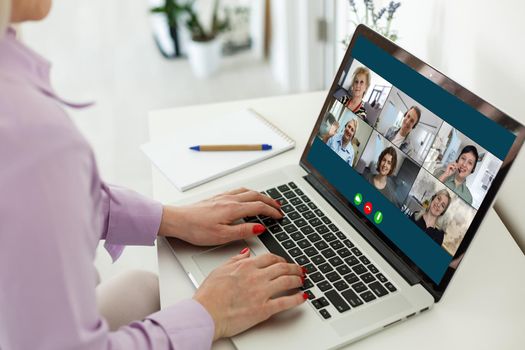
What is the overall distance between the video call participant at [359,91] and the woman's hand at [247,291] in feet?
0.97

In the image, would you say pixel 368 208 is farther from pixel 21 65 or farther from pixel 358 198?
pixel 21 65

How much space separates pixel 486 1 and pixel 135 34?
2555 mm

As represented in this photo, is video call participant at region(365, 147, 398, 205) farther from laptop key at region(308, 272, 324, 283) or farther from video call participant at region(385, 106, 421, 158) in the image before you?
laptop key at region(308, 272, 324, 283)

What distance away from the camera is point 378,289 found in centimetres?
90

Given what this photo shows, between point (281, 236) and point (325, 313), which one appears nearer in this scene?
point (325, 313)

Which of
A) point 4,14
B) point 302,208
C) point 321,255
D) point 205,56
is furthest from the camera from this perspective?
point 205,56

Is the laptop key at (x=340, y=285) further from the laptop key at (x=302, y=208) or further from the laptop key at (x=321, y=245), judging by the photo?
the laptop key at (x=302, y=208)

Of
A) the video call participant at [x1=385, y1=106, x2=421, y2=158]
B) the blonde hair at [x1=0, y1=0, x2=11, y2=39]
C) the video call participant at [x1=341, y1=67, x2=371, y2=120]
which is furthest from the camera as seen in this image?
the video call participant at [x1=341, y1=67, x2=371, y2=120]

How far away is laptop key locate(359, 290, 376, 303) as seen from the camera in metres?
0.88

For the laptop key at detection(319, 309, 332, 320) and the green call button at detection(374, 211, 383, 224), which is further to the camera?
the green call button at detection(374, 211, 383, 224)

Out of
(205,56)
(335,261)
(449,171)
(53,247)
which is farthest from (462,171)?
(205,56)

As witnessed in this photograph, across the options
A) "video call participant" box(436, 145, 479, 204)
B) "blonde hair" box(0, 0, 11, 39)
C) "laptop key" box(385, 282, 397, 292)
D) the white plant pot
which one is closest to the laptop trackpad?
"laptop key" box(385, 282, 397, 292)

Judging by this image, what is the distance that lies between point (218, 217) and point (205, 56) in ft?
6.62

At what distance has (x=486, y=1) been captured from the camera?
1027mm
